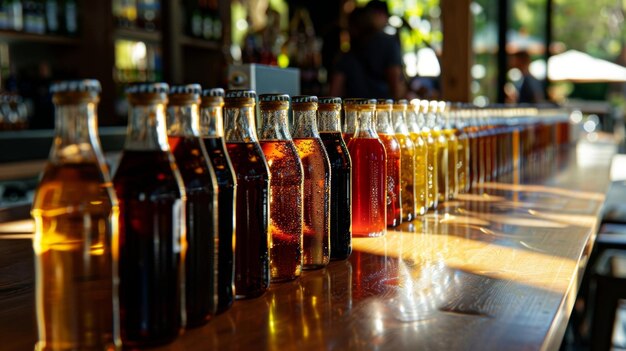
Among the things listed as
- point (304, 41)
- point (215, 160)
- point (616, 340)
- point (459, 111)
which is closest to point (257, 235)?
point (215, 160)

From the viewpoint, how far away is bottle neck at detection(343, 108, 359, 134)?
1292mm

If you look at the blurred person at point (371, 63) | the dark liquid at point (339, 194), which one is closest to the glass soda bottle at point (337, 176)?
the dark liquid at point (339, 194)

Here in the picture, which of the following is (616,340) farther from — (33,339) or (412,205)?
(33,339)

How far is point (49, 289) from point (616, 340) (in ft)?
10.1

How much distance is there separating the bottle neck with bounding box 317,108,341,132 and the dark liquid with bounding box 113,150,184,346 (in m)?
0.48

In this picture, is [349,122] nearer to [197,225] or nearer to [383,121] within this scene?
[383,121]

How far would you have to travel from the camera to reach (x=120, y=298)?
0.72 m

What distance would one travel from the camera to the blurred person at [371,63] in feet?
14.0

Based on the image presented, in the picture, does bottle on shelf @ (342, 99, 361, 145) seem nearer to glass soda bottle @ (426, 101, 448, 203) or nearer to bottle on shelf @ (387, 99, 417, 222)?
bottle on shelf @ (387, 99, 417, 222)

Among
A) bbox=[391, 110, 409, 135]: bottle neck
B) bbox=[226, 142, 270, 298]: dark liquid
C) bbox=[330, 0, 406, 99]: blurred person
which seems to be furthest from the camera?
bbox=[330, 0, 406, 99]: blurred person

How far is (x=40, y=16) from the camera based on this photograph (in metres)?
3.44

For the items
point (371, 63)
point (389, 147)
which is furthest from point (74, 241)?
point (371, 63)

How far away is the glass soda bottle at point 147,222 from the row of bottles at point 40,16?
2.80m

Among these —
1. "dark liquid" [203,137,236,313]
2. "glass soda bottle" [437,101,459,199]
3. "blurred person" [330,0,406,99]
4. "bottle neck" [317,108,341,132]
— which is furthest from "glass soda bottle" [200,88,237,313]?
"blurred person" [330,0,406,99]
